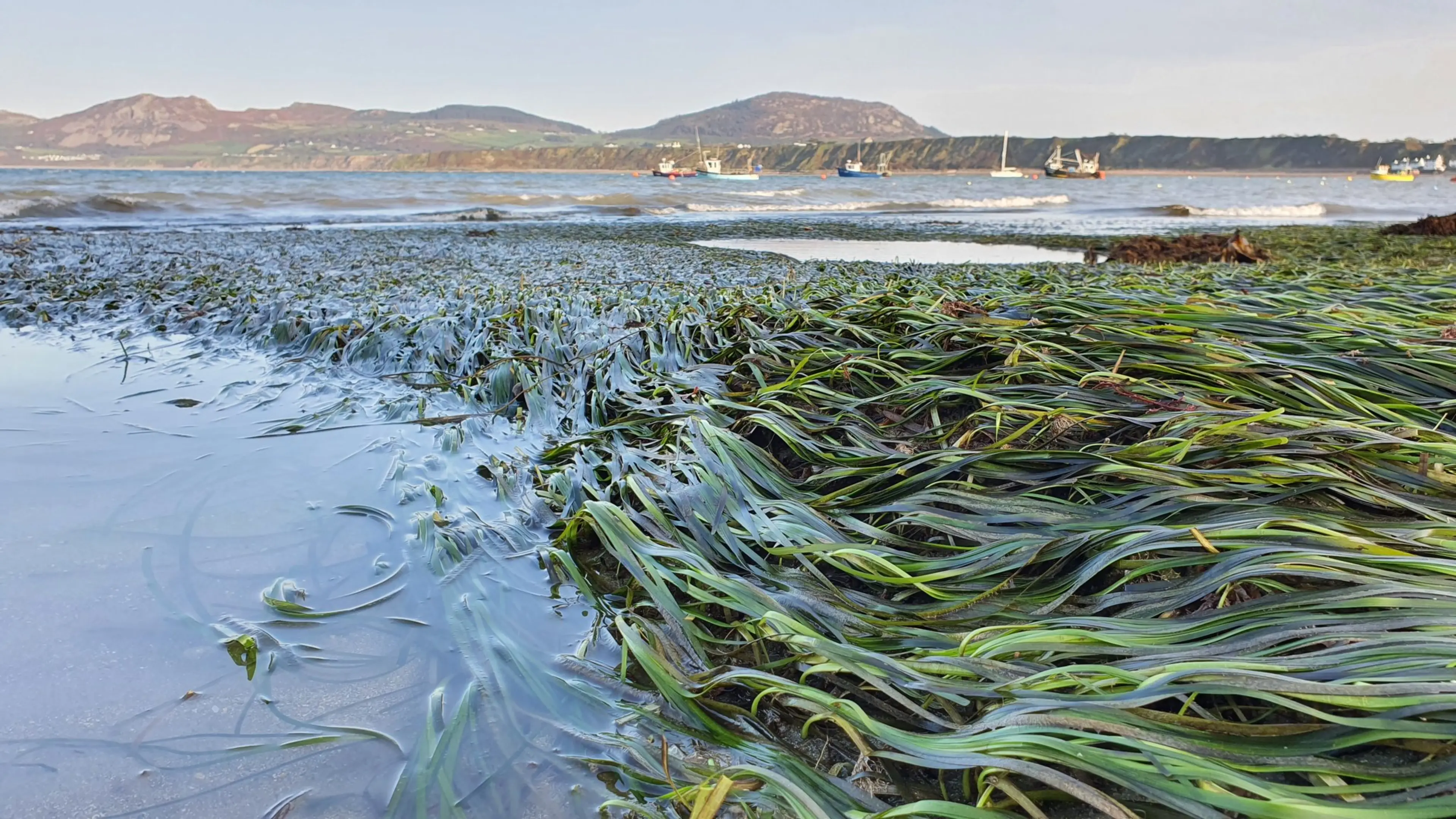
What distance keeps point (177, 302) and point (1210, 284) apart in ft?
19.7

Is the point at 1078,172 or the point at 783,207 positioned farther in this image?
the point at 1078,172

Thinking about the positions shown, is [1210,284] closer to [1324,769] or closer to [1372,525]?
[1372,525]

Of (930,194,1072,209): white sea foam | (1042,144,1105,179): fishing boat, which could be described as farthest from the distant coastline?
(930,194,1072,209): white sea foam

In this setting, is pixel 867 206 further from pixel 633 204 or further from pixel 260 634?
pixel 260 634

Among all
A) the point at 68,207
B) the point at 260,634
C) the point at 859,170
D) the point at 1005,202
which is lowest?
the point at 260,634

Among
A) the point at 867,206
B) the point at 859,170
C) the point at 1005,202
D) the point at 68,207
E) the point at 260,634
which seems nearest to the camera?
the point at 260,634

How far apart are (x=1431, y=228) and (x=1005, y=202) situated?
18149mm

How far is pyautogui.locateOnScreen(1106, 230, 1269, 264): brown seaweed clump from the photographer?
7574 millimetres

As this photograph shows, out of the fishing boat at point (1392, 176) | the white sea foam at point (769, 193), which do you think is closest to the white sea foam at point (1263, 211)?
the white sea foam at point (769, 193)

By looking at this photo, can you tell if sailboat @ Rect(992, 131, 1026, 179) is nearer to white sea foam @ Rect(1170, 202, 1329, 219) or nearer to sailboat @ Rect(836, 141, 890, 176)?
sailboat @ Rect(836, 141, 890, 176)

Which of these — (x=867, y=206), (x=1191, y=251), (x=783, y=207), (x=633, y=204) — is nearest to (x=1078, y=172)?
(x=867, y=206)

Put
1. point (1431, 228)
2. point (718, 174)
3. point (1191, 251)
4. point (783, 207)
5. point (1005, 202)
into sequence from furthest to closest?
point (718, 174), point (1005, 202), point (783, 207), point (1431, 228), point (1191, 251)

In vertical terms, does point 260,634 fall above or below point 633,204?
below

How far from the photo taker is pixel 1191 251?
782 centimetres
